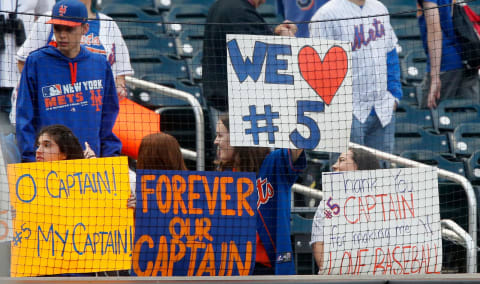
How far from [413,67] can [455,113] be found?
23.1 inches

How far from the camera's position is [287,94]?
5000mm

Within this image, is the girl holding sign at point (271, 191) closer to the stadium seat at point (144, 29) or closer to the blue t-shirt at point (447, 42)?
the stadium seat at point (144, 29)

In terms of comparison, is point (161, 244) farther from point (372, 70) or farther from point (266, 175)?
point (372, 70)

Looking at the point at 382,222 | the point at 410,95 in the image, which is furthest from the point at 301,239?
the point at 410,95

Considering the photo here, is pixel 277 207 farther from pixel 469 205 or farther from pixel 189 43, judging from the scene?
pixel 189 43

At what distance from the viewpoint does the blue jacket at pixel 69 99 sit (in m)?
5.19

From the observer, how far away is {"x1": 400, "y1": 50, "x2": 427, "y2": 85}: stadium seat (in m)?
7.16

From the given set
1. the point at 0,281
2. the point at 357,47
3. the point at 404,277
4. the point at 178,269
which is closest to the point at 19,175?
the point at 0,281

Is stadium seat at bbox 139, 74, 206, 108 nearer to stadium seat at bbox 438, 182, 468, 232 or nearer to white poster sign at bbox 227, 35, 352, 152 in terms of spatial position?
white poster sign at bbox 227, 35, 352, 152

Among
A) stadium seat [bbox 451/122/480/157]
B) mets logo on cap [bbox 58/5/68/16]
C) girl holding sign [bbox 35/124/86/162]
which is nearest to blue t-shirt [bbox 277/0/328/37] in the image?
stadium seat [bbox 451/122/480/157]

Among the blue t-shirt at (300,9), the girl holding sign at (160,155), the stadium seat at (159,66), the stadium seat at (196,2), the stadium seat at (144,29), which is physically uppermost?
the stadium seat at (196,2)

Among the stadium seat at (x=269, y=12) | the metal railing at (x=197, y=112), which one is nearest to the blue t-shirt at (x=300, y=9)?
the stadium seat at (x=269, y=12)

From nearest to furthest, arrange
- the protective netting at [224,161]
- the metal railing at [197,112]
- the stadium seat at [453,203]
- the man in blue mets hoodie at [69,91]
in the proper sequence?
the protective netting at [224,161]
the man in blue mets hoodie at [69,91]
the metal railing at [197,112]
the stadium seat at [453,203]

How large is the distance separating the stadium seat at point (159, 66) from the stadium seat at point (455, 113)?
2412 millimetres
